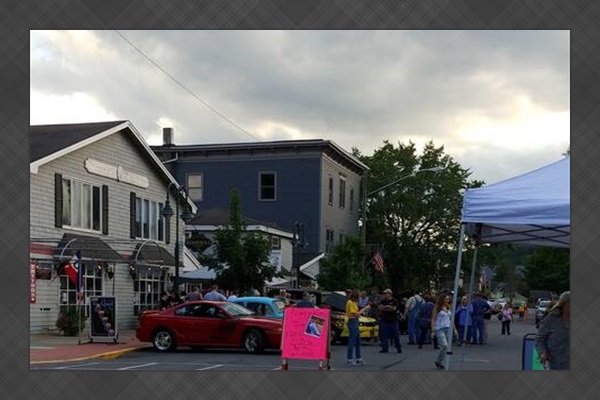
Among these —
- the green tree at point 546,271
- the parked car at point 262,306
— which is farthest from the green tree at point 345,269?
the green tree at point 546,271

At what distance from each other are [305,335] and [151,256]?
57.4ft

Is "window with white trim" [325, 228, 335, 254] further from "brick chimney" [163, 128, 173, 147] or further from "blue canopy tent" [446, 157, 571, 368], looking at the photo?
"blue canopy tent" [446, 157, 571, 368]

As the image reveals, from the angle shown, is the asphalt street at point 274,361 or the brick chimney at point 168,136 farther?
the brick chimney at point 168,136

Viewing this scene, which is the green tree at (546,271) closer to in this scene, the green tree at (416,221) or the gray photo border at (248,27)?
the green tree at (416,221)

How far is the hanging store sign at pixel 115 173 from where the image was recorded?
1052 inches

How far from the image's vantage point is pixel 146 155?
3036cm

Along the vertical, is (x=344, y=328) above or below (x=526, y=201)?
below

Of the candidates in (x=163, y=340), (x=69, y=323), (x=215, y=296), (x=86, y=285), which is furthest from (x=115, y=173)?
(x=163, y=340)

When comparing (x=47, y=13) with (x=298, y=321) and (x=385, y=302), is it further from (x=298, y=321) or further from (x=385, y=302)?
(x=385, y=302)

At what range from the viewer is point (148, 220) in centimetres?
3122

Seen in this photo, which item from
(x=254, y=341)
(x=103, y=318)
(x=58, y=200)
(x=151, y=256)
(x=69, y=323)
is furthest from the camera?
(x=151, y=256)

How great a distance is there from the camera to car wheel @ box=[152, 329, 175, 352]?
19.6m

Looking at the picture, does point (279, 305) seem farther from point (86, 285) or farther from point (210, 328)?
point (86, 285)

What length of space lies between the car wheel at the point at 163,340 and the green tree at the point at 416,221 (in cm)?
3286
